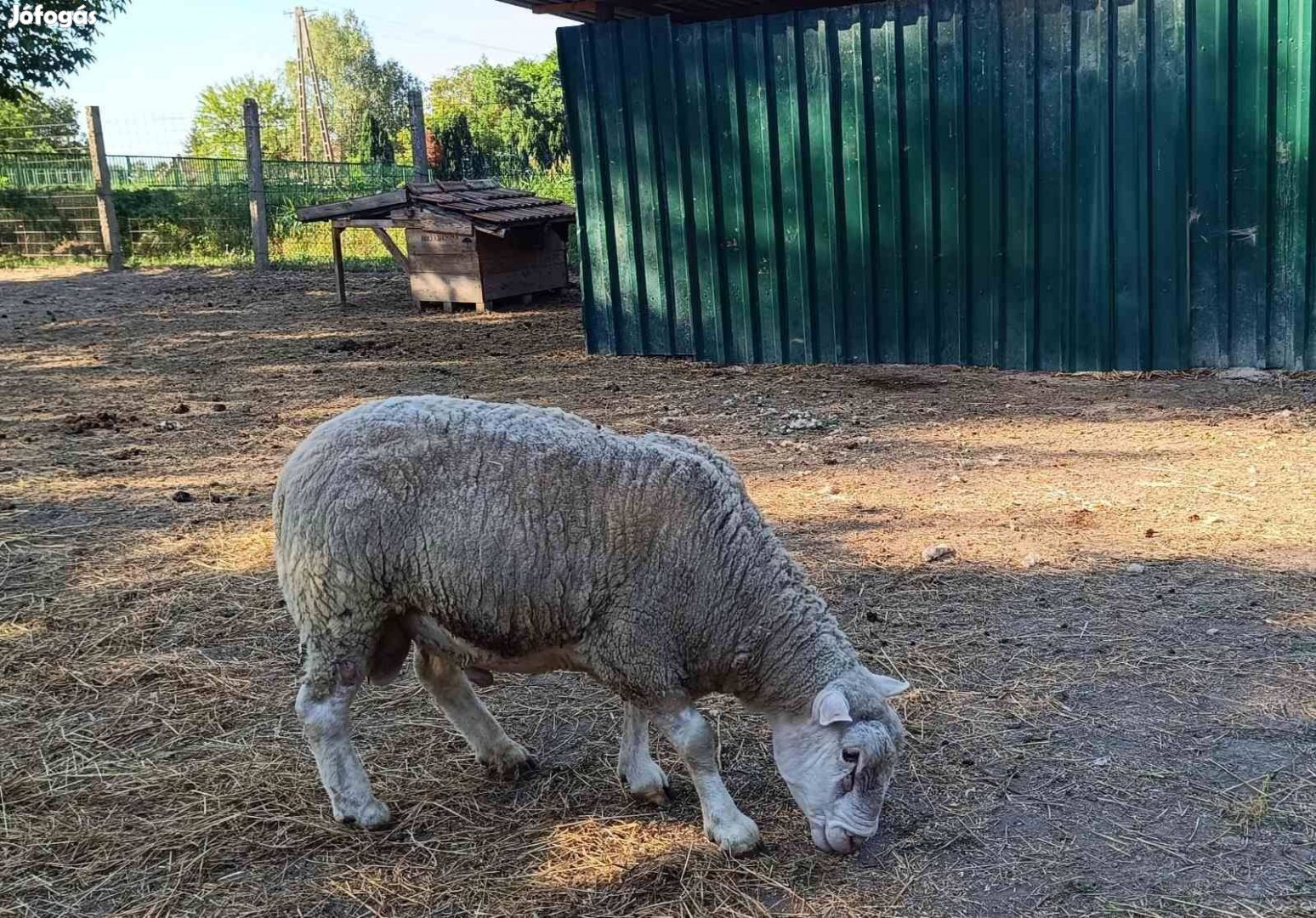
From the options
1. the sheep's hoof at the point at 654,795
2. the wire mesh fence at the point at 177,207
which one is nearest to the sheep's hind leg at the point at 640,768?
the sheep's hoof at the point at 654,795

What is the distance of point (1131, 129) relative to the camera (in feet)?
28.9

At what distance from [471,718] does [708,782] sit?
91 centimetres

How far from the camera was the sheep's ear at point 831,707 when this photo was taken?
2.98 meters

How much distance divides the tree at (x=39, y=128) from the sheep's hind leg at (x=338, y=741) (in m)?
18.8

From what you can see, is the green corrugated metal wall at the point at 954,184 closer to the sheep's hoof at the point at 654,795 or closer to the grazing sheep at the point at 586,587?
the grazing sheep at the point at 586,587

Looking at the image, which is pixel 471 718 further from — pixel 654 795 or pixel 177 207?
pixel 177 207

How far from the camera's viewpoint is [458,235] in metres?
14.3

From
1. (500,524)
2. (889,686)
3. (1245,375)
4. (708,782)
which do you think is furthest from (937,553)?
(1245,375)

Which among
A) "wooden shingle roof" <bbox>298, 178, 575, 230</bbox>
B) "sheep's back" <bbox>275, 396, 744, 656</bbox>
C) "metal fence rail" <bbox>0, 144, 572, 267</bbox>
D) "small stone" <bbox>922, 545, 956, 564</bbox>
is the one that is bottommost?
"small stone" <bbox>922, 545, 956, 564</bbox>

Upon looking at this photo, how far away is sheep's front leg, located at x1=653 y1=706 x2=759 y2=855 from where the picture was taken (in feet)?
10.3

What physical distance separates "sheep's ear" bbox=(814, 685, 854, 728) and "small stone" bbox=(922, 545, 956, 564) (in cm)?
250

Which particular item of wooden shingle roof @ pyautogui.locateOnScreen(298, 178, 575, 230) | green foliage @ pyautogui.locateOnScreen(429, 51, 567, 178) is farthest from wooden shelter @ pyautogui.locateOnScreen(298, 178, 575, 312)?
green foliage @ pyautogui.locateOnScreen(429, 51, 567, 178)

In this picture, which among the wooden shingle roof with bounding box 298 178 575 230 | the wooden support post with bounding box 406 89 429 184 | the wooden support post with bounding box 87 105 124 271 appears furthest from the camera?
the wooden support post with bounding box 87 105 124 271

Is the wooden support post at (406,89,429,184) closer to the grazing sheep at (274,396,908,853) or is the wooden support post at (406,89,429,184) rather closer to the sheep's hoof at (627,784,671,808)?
the grazing sheep at (274,396,908,853)
